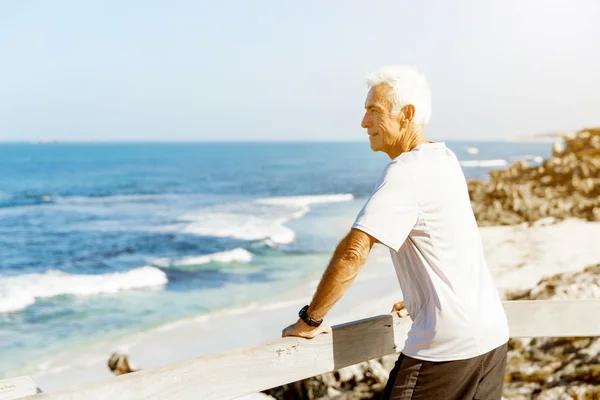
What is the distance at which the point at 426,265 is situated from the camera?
2.10 meters

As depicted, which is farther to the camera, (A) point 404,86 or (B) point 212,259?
(B) point 212,259

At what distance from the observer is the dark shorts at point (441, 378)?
6.99ft

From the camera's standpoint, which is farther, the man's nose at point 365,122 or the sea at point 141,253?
the sea at point 141,253

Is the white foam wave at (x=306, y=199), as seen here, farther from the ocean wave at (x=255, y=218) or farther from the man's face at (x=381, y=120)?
the man's face at (x=381, y=120)

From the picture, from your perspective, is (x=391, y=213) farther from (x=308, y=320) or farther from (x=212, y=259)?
(x=212, y=259)

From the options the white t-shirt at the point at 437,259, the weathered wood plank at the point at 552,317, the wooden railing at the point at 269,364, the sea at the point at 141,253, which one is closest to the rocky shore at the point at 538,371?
the weathered wood plank at the point at 552,317

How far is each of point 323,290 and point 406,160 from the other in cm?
46

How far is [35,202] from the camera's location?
45.6 metres

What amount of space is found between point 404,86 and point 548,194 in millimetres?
23153

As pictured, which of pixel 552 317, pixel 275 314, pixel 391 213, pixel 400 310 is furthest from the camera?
pixel 275 314

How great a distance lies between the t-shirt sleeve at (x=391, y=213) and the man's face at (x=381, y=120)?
0.27m

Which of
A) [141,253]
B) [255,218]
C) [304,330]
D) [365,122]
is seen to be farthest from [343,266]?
[255,218]

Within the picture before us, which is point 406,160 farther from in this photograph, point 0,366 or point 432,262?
point 0,366

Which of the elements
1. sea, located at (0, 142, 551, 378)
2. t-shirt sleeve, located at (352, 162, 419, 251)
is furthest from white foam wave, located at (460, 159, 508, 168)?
t-shirt sleeve, located at (352, 162, 419, 251)
